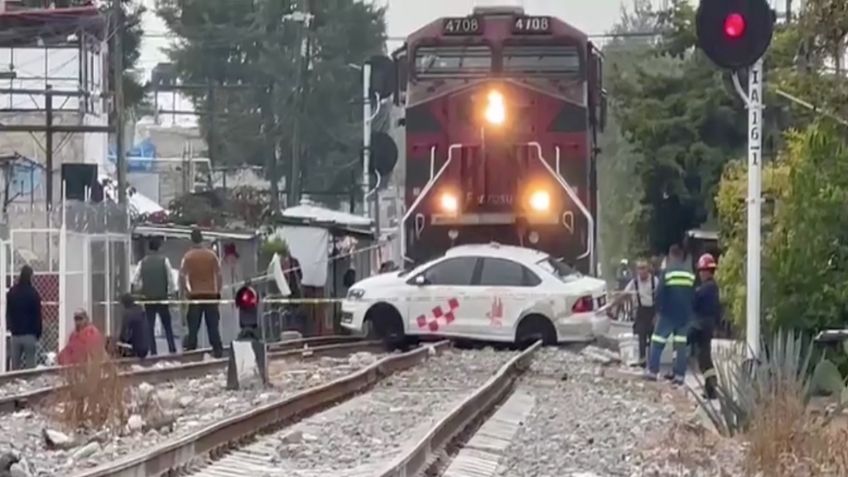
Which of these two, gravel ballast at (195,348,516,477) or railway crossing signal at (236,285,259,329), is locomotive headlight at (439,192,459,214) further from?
railway crossing signal at (236,285,259,329)

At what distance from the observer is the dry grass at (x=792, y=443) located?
11242 mm

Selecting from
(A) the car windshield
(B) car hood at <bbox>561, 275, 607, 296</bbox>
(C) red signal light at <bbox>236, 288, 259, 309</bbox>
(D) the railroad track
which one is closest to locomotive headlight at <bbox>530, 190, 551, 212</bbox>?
(A) the car windshield

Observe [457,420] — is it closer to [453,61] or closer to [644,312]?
[644,312]

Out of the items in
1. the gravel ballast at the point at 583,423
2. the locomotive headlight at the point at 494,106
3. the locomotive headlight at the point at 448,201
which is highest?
the locomotive headlight at the point at 494,106

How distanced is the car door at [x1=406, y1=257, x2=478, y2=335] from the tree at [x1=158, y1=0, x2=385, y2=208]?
3995 cm

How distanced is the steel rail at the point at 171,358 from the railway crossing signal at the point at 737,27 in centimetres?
601

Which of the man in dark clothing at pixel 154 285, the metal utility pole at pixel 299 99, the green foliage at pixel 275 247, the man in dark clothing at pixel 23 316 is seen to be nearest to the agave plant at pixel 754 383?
the man in dark clothing at pixel 23 316

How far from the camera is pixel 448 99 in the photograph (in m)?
25.7

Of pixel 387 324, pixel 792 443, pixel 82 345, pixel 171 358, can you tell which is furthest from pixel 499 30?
pixel 792 443

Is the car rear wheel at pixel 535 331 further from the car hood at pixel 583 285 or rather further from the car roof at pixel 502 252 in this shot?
the car roof at pixel 502 252

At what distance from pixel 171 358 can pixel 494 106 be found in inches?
233

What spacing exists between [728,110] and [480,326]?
55.9 ft

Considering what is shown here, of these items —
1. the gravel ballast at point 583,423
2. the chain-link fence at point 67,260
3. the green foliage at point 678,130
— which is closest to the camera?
the gravel ballast at point 583,423

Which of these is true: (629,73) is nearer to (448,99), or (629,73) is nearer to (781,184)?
(448,99)
